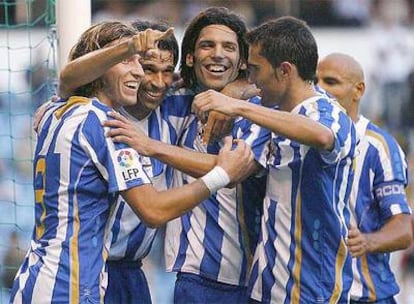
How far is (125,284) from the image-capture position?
483 centimetres

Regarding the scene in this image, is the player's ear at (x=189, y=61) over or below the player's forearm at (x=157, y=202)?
over

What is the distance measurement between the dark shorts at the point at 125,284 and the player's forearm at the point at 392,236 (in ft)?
3.18

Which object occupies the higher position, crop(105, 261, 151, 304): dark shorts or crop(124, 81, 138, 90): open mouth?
crop(124, 81, 138, 90): open mouth

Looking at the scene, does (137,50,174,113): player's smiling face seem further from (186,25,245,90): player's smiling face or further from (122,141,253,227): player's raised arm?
(122,141,253,227): player's raised arm

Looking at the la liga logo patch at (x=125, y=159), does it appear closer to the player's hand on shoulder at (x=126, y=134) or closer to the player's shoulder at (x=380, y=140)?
the player's hand on shoulder at (x=126, y=134)

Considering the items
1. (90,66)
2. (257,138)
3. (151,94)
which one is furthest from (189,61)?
(90,66)

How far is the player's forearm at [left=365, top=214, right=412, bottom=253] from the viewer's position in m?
4.92

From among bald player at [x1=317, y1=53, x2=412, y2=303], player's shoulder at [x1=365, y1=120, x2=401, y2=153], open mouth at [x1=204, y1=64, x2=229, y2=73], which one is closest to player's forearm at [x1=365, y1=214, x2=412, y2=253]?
bald player at [x1=317, y1=53, x2=412, y2=303]

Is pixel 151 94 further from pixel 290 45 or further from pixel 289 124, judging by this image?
pixel 289 124

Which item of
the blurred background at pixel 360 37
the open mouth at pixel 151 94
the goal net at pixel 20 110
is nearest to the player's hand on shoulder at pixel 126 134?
the open mouth at pixel 151 94

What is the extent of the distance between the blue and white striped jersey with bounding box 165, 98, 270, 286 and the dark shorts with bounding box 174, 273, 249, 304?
3 centimetres

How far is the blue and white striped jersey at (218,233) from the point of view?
187 inches

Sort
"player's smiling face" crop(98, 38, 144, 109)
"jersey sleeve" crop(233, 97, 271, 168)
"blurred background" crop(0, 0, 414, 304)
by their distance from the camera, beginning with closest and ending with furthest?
"player's smiling face" crop(98, 38, 144, 109) < "jersey sleeve" crop(233, 97, 271, 168) < "blurred background" crop(0, 0, 414, 304)

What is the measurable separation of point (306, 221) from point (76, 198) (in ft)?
2.90
